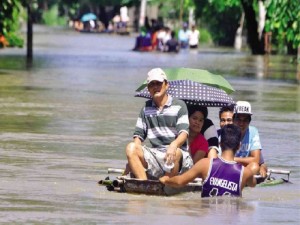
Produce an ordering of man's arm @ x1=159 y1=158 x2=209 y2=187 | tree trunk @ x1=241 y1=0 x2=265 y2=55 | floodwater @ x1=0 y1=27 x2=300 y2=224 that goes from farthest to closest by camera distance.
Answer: tree trunk @ x1=241 y1=0 x2=265 y2=55, man's arm @ x1=159 y1=158 x2=209 y2=187, floodwater @ x1=0 y1=27 x2=300 y2=224

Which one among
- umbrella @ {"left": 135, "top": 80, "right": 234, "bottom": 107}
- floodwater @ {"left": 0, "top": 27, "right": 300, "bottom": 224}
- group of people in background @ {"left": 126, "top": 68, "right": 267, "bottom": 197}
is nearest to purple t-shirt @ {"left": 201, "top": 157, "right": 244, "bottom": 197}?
group of people in background @ {"left": 126, "top": 68, "right": 267, "bottom": 197}

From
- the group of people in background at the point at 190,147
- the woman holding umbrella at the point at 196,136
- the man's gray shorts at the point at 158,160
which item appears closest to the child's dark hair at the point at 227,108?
the group of people in background at the point at 190,147

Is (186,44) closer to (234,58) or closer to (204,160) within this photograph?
(234,58)

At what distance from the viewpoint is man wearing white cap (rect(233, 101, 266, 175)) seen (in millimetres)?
13891

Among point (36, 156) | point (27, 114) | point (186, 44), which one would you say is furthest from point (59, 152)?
point (186, 44)

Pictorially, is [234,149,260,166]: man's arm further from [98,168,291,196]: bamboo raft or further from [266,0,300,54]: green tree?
[266,0,300,54]: green tree

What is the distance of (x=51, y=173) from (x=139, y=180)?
200 cm

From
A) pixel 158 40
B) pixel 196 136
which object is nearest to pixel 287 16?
pixel 196 136

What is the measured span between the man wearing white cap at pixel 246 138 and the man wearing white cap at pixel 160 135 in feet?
3.07

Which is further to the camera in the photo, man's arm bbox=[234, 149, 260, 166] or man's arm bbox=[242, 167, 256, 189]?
man's arm bbox=[234, 149, 260, 166]

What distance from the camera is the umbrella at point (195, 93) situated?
46.2ft

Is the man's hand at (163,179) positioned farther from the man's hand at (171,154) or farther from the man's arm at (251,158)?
the man's arm at (251,158)

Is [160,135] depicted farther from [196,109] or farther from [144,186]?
[196,109]

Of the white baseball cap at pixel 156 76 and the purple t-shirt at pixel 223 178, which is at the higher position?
the white baseball cap at pixel 156 76
